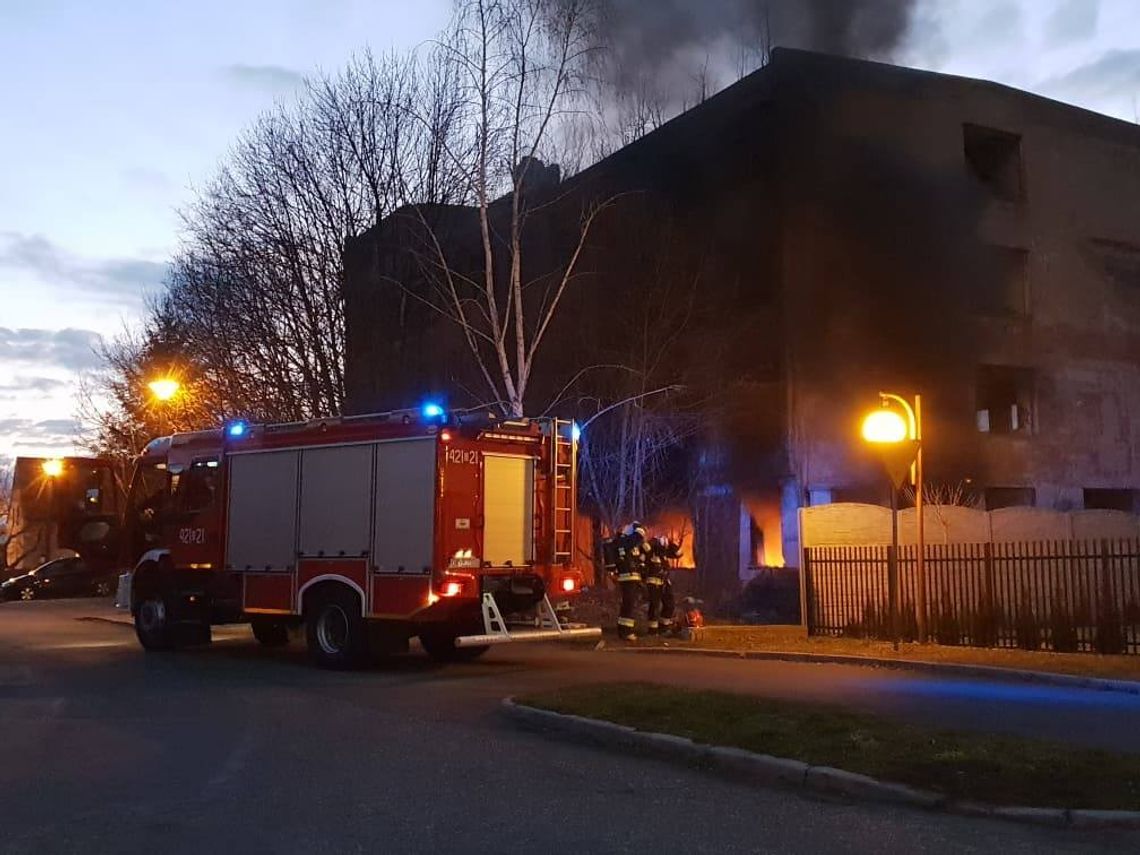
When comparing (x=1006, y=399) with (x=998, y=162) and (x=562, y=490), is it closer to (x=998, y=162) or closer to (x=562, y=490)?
(x=998, y=162)

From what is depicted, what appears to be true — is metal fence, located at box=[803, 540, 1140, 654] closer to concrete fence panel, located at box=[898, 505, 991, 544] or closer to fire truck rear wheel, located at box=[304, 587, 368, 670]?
concrete fence panel, located at box=[898, 505, 991, 544]

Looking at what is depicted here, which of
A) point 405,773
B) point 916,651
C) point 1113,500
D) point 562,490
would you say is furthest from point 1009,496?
point 405,773

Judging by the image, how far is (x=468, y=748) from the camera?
26.2 ft

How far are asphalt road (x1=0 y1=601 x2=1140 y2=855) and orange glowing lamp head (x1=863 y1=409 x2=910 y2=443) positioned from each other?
3470 millimetres

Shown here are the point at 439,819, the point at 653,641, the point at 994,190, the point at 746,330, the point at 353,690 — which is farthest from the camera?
the point at 994,190

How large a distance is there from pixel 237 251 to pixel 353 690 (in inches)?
542

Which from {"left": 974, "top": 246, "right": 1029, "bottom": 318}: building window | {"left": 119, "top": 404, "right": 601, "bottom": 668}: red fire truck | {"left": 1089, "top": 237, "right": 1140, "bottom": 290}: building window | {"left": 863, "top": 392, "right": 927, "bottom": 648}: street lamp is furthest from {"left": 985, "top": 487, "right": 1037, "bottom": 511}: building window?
{"left": 119, "top": 404, "right": 601, "bottom": 668}: red fire truck

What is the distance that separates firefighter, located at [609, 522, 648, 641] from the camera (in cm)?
1515

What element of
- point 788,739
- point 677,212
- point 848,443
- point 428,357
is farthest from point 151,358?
point 788,739

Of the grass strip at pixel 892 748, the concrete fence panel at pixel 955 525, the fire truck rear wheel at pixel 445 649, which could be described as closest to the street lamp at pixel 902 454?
the concrete fence panel at pixel 955 525

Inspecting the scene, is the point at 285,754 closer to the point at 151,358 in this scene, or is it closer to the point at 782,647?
the point at 782,647

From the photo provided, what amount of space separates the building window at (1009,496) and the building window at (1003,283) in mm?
3997

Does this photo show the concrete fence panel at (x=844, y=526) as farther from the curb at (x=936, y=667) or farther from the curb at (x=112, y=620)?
the curb at (x=112, y=620)

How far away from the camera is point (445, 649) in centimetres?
1435
